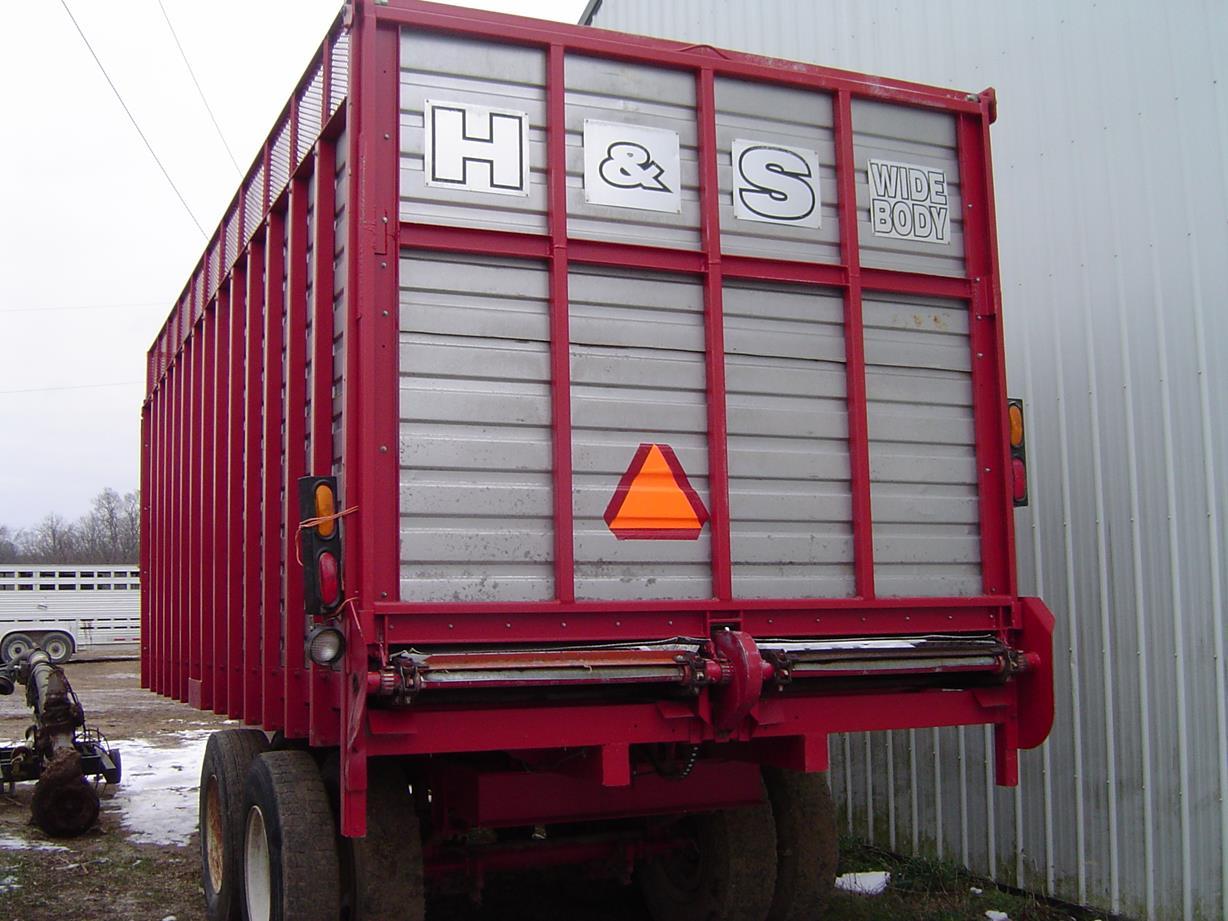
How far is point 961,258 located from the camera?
530cm

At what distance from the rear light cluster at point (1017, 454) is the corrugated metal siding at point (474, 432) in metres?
2.07

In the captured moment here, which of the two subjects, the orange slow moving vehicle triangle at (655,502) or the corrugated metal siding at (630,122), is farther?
the corrugated metal siding at (630,122)

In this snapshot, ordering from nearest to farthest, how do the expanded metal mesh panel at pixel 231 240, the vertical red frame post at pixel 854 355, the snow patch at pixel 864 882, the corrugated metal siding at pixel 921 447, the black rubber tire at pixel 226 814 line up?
1. the vertical red frame post at pixel 854 355
2. the corrugated metal siding at pixel 921 447
3. the black rubber tire at pixel 226 814
4. the snow patch at pixel 864 882
5. the expanded metal mesh panel at pixel 231 240

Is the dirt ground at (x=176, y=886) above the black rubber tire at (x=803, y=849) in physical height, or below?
below

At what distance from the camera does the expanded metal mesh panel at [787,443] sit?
4.79m

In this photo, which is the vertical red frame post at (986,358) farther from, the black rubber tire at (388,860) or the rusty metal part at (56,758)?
the rusty metal part at (56,758)

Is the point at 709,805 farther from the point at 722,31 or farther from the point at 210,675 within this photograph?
the point at 722,31

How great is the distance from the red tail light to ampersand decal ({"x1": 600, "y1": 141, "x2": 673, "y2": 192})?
1814mm

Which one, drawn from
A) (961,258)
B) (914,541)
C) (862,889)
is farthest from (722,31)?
(862,889)

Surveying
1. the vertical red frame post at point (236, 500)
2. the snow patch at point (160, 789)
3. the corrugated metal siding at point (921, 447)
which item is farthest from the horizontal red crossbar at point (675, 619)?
the snow patch at point (160, 789)

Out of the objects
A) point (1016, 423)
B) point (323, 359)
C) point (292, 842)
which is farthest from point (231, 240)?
point (1016, 423)

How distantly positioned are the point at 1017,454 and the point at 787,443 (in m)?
1.11

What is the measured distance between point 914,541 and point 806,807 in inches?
61.7

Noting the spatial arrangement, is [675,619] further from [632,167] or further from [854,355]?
[632,167]
